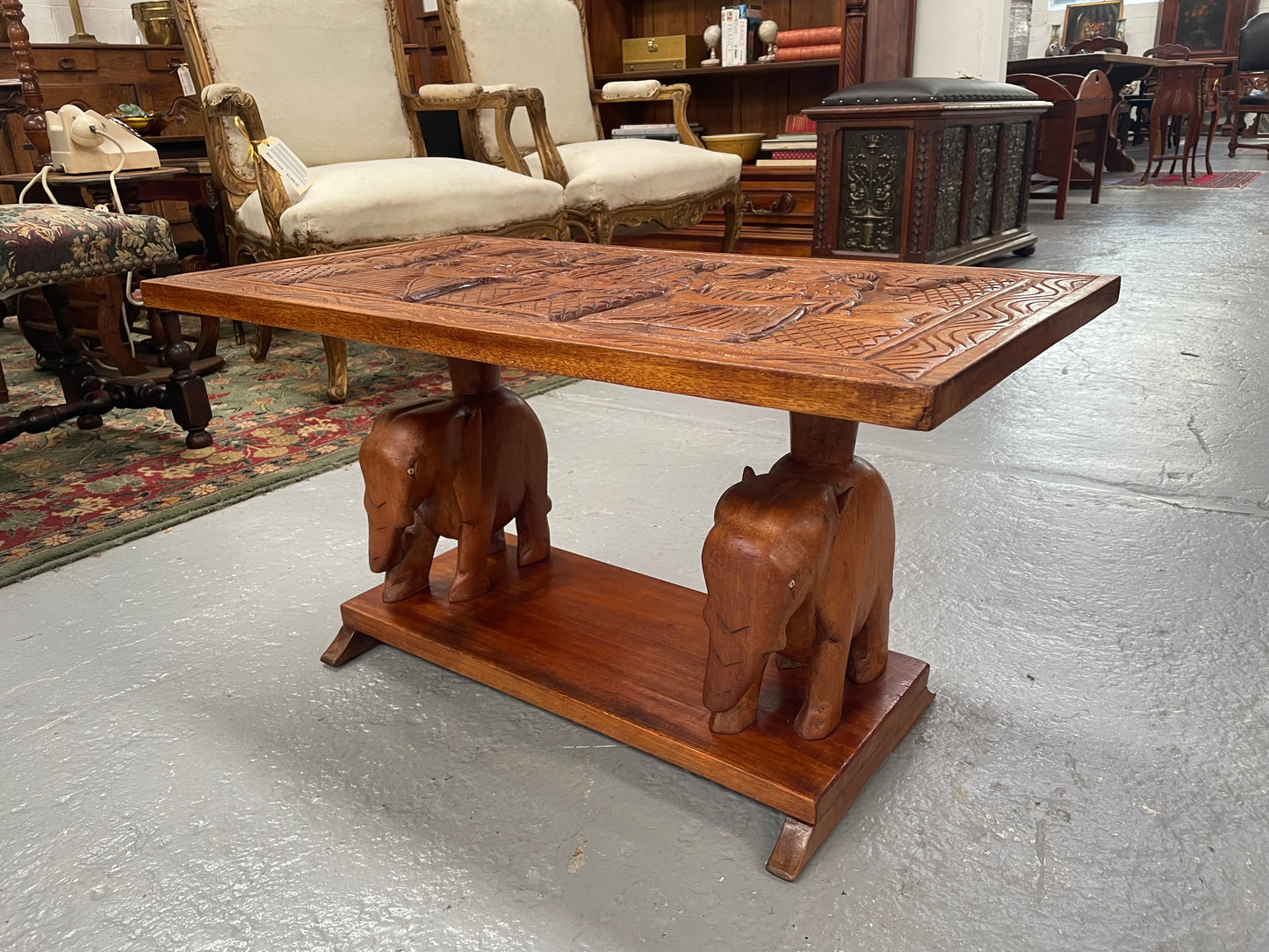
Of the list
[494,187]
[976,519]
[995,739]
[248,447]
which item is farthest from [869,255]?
[995,739]

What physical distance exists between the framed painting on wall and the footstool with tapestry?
12836 mm

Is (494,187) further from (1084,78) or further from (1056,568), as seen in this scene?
(1084,78)

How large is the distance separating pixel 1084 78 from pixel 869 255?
261 centimetres

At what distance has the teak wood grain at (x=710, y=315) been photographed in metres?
0.72

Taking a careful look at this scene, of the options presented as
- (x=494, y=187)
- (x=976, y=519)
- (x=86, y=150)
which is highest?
(x=86, y=150)

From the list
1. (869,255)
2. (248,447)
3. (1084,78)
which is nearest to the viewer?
(248,447)

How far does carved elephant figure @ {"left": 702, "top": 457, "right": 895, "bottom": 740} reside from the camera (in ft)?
2.78

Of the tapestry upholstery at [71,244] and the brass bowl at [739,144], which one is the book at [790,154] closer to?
the brass bowl at [739,144]

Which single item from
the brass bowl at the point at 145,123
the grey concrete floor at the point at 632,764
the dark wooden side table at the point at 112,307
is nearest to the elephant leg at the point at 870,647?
the grey concrete floor at the point at 632,764

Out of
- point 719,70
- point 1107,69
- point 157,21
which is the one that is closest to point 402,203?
point 719,70

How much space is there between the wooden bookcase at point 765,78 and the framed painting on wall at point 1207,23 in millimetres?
9613

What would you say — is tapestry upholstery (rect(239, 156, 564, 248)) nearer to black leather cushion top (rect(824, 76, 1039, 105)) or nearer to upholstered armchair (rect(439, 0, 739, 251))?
upholstered armchair (rect(439, 0, 739, 251))

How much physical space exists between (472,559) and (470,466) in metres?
0.14

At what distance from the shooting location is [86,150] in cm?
249
